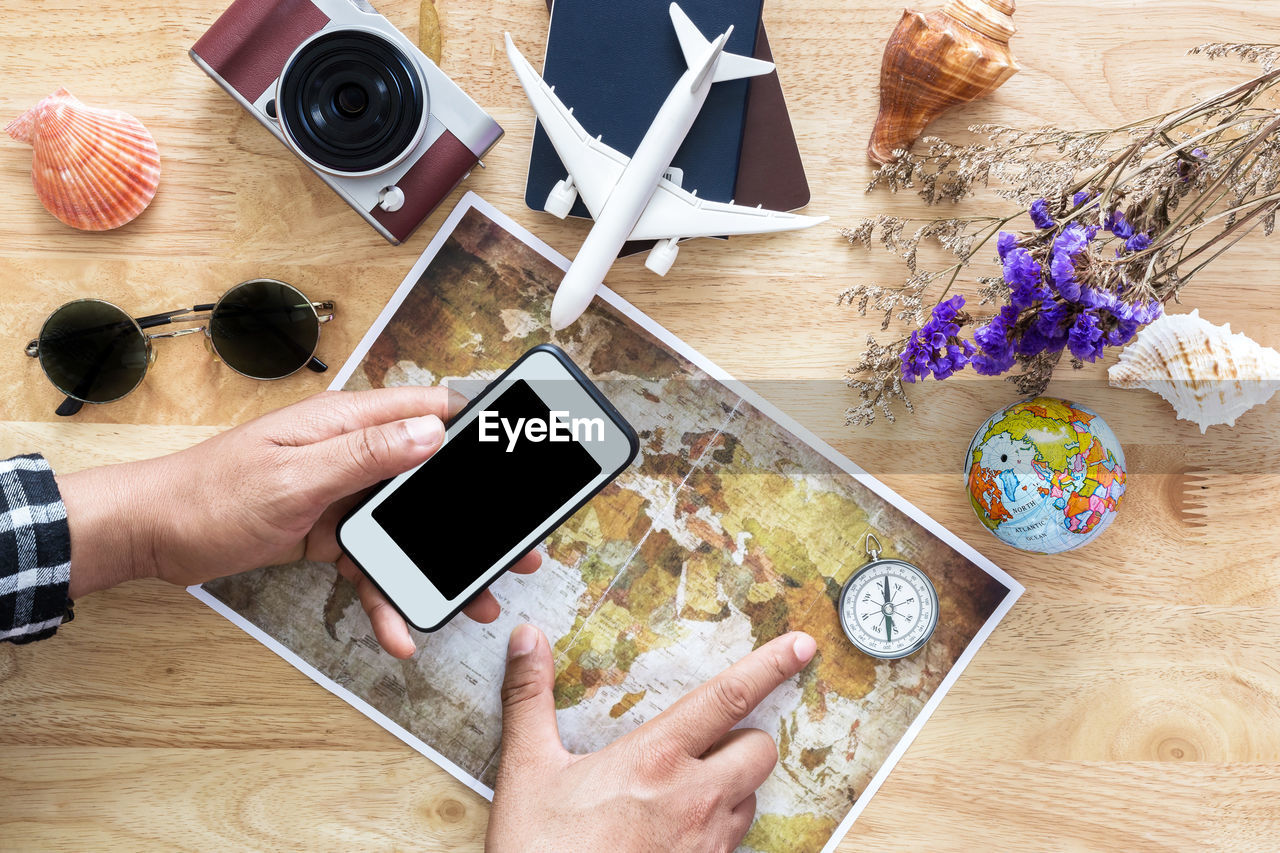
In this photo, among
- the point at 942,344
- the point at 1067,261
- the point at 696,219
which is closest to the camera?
the point at 1067,261

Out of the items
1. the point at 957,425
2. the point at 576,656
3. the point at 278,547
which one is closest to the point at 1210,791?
the point at 957,425

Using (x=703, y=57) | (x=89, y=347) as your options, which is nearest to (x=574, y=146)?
(x=703, y=57)

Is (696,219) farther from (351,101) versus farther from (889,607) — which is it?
(889,607)

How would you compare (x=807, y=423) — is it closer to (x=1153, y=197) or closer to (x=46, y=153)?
(x=1153, y=197)

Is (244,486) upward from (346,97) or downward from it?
downward

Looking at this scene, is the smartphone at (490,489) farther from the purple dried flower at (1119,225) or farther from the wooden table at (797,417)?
the purple dried flower at (1119,225)
